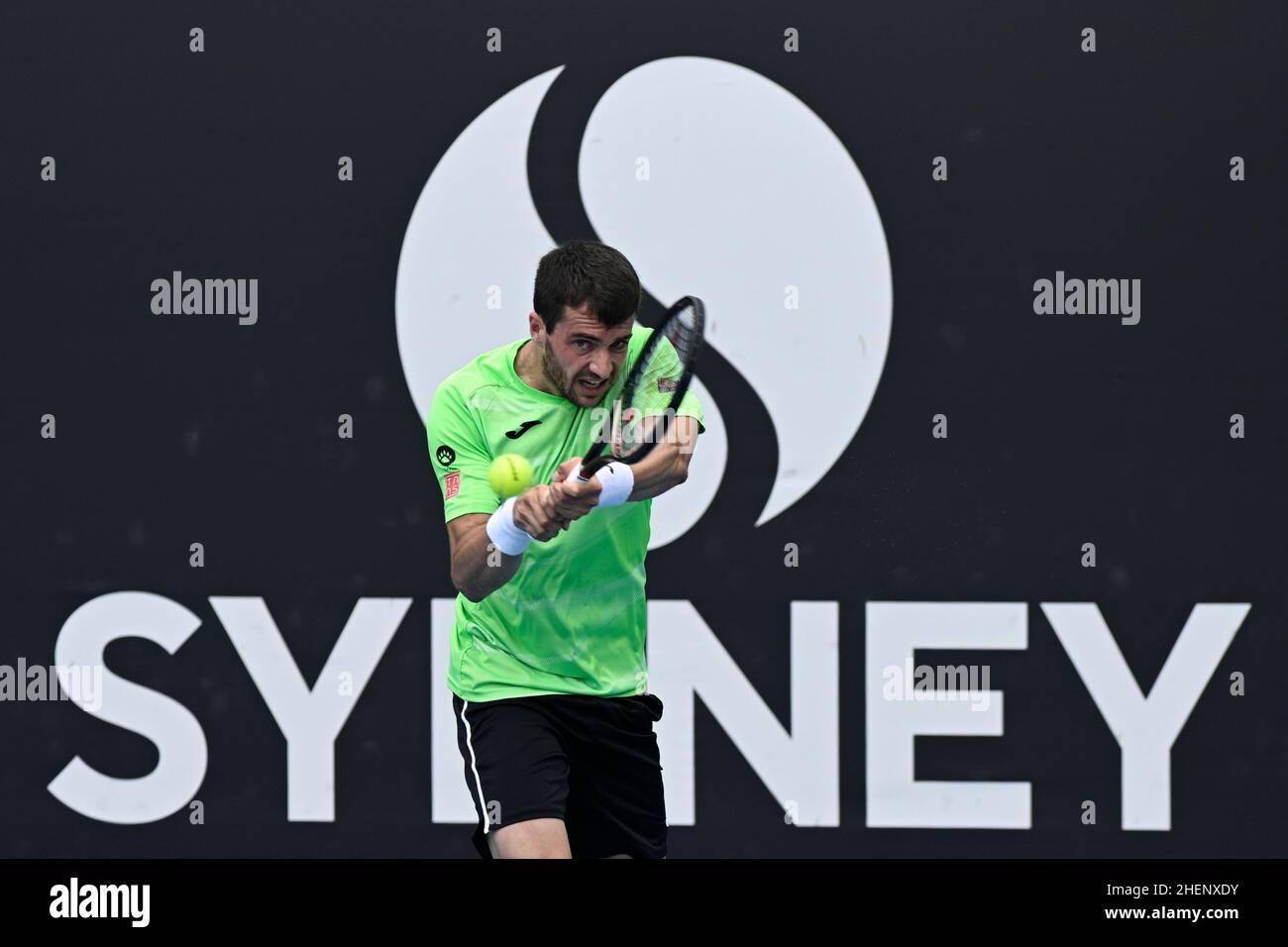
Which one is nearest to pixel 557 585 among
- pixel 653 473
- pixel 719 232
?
pixel 653 473

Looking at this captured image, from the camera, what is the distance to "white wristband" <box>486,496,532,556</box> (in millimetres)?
4008

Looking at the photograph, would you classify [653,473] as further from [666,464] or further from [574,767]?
[574,767]

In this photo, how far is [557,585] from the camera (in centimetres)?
430

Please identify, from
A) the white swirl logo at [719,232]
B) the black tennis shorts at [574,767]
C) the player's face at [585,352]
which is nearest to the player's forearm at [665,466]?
the player's face at [585,352]

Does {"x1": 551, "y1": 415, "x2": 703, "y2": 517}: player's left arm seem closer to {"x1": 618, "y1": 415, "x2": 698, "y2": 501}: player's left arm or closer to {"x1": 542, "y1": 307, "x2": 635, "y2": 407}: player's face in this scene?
{"x1": 618, "y1": 415, "x2": 698, "y2": 501}: player's left arm

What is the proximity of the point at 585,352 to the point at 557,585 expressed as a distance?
0.55 metres

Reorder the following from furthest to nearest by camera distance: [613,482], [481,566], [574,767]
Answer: [574,767] < [481,566] < [613,482]

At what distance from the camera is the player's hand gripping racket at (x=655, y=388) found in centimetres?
412

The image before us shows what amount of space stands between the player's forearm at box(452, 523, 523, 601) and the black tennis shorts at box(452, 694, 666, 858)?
30cm

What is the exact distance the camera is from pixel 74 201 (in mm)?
5770

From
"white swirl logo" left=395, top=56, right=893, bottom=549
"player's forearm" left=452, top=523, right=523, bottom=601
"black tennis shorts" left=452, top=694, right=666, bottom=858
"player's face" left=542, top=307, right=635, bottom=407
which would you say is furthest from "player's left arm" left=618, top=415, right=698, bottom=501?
"white swirl logo" left=395, top=56, right=893, bottom=549

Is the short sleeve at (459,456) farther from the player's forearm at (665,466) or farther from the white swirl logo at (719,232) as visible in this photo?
the white swirl logo at (719,232)

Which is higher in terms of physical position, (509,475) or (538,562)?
(509,475)
